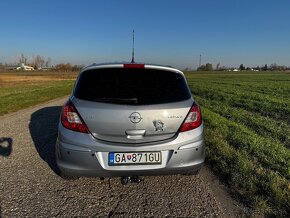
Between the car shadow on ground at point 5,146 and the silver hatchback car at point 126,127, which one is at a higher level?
the silver hatchback car at point 126,127

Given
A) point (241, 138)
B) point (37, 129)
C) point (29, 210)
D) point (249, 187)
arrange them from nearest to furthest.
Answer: point (29, 210), point (249, 187), point (241, 138), point (37, 129)

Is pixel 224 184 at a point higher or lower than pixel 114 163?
lower

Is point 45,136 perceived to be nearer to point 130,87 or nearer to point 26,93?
point 130,87

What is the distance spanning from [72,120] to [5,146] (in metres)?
3.18

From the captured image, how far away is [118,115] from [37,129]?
4.88 meters

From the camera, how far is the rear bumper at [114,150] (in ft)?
11.0

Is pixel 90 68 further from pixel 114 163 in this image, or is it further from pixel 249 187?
pixel 249 187

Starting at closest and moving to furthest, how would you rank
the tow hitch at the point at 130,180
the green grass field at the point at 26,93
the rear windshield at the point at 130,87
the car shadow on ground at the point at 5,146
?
1. the rear windshield at the point at 130,87
2. the tow hitch at the point at 130,180
3. the car shadow on ground at the point at 5,146
4. the green grass field at the point at 26,93

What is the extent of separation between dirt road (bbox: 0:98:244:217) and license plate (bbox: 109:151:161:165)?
48 centimetres

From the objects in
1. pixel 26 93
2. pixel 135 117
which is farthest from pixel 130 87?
pixel 26 93

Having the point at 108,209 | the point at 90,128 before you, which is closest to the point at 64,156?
the point at 90,128

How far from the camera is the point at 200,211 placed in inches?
127

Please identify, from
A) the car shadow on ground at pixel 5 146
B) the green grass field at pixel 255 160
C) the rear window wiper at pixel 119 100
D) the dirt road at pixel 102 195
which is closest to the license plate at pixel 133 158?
the dirt road at pixel 102 195

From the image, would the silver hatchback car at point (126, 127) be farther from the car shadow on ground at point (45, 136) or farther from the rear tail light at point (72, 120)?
the car shadow on ground at point (45, 136)
